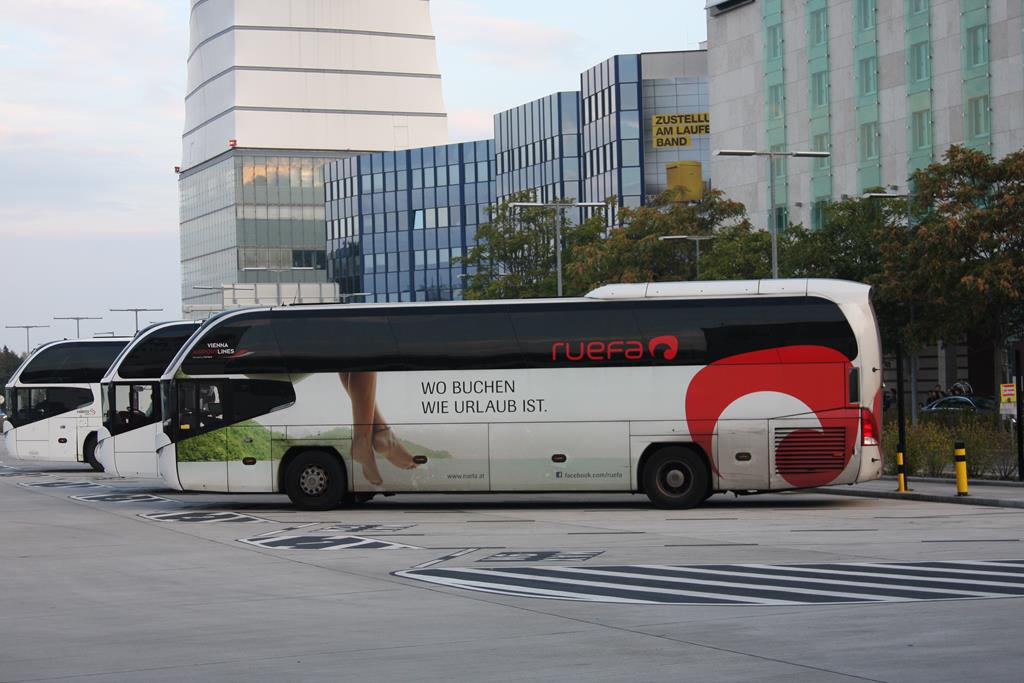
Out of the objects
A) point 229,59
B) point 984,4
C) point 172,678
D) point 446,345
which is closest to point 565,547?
point 446,345

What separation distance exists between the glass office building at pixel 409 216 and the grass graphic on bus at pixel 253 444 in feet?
368

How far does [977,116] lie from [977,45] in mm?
2832

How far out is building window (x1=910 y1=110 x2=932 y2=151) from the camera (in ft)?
218

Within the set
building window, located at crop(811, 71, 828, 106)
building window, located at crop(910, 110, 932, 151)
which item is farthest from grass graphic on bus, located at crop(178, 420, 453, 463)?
building window, located at crop(811, 71, 828, 106)

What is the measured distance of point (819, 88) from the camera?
74.4m

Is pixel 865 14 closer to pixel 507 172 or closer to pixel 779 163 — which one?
pixel 779 163

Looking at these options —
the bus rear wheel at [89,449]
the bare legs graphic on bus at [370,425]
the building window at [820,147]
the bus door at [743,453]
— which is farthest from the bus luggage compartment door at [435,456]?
the building window at [820,147]

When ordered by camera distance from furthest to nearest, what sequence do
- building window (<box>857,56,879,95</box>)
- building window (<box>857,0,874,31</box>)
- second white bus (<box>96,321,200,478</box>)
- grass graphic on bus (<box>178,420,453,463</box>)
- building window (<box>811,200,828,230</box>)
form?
building window (<box>811,200,828,230</box>) < building window (<box>857,0,874,31</box>) < building window (<box>857,56,879,95</box>) < second white bus (<box>96,321,200,478</box>) < grass graphic on bus (<box>178,420,453,463</box>)

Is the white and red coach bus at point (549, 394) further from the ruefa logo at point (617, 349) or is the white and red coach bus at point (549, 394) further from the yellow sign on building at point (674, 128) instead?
the yellow sign on building at point (674, 128)

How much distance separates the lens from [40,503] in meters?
32.4

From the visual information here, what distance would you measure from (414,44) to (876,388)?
15331 centimetres

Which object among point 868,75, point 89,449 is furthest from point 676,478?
point 868,75

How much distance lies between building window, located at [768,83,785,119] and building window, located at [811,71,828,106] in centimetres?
268

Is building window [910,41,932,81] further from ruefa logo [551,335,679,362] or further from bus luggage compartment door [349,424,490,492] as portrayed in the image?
bus luggage compartment door [349,424,490,492]
